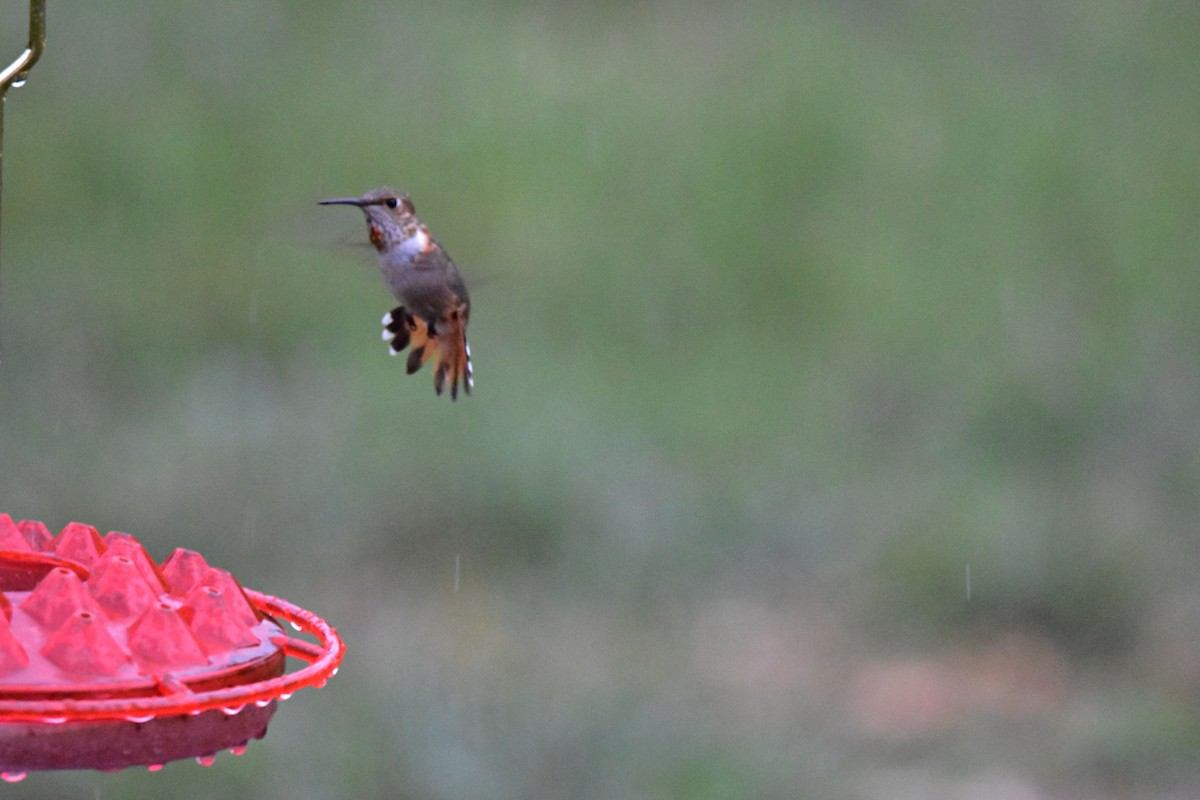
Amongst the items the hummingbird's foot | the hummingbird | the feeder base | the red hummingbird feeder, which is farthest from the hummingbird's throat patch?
the feeder base

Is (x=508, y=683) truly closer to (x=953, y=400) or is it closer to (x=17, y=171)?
(x=953, y=400)

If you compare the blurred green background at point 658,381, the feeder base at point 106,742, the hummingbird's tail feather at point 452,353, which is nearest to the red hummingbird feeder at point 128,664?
the feeder base at point 106,742

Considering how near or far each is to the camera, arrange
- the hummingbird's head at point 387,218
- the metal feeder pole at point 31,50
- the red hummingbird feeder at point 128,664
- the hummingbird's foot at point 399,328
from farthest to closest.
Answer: the hummingbird's foot at point 399,328 → the hummingbird's head at point 387,218 → the metal feeder pole at point 31,50 → the red hummingbird feeder at point 128,664

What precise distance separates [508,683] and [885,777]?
131 centimetres

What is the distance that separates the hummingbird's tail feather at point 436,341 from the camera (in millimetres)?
2463

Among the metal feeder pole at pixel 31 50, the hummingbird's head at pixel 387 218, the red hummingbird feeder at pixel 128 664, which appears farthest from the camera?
the hummingbird's head at pixel 387 218

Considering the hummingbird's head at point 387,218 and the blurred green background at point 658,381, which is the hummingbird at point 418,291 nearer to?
the hummingbird's head at point 387,218

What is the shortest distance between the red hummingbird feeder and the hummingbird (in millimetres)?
813

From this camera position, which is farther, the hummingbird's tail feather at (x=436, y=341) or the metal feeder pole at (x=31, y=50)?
the hummingbird's tail feather at (x=436, y=341)

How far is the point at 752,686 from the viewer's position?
582cm

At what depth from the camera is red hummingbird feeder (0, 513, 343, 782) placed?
1.41m

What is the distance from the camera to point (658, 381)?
7457 millimetres

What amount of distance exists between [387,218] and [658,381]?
5.09 meters

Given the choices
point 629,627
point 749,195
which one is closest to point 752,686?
point 629,627
